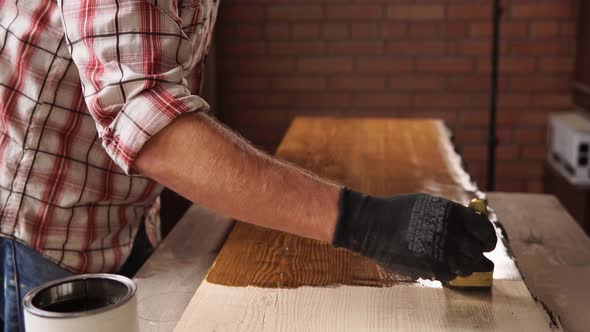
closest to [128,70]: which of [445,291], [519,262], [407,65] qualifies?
[445,291]

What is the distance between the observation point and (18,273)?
4.58 feet

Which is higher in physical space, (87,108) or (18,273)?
(87,108)

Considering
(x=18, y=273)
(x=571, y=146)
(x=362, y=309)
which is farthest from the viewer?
(x=571, y=146)

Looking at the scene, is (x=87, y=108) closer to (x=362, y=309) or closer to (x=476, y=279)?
(x=362, y=309)

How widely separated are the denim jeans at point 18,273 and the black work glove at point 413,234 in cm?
69

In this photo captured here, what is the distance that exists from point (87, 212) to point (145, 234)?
0.26 metres

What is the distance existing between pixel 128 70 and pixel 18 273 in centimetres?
65

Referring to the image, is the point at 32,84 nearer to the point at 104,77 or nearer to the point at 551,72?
the point at 104,77

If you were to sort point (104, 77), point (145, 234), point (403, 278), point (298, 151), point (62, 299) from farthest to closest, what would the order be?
point (298, 151)
point (145, 234)
point (403, 278)
point (104, 77)
point (62, 299)

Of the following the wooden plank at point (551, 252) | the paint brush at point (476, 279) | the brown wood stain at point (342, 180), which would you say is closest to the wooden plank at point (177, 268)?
the brown wood stain at point (342, 180)

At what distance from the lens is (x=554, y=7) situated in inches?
146

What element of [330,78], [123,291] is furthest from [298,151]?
[330,78]

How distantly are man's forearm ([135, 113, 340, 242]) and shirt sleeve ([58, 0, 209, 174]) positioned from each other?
0.08 feet

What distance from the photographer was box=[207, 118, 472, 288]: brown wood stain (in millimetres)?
1210
